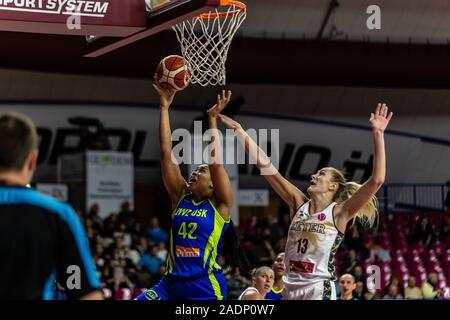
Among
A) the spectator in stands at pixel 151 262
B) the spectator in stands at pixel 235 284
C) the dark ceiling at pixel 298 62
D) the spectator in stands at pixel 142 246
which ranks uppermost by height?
the dark ceiling at pixel 298 62

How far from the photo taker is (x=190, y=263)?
257 inches

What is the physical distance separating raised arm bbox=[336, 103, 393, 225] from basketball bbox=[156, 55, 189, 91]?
1.65m

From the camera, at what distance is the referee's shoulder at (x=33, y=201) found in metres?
3.21

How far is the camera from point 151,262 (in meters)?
15.5

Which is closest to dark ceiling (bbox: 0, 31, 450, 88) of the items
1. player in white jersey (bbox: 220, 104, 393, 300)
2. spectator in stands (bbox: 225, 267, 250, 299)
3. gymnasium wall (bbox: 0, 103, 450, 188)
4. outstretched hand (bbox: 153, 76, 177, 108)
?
gymnasium wall (bbox: 0, 103, 450, 188)

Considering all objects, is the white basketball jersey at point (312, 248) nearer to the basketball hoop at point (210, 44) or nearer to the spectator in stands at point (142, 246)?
the basketball hoop at point (210, 44)

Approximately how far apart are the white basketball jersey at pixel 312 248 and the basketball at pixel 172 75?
150cm

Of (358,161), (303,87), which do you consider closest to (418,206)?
(358,161)

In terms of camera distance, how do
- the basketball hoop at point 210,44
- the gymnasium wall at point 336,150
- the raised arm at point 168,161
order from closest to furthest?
the raised arm at point 168,161 → the basketball hoop at point 210,44 → the gymnasium wall at point 336,150

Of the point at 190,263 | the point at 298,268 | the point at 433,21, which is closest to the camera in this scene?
the point at 298,268

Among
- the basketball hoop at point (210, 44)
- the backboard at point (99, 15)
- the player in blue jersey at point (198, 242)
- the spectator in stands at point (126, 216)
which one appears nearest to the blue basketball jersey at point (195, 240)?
the player in blue jersey at point (198, 242)

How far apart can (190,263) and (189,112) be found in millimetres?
13941

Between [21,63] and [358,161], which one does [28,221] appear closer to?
[21,63]

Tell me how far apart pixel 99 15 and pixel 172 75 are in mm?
854
